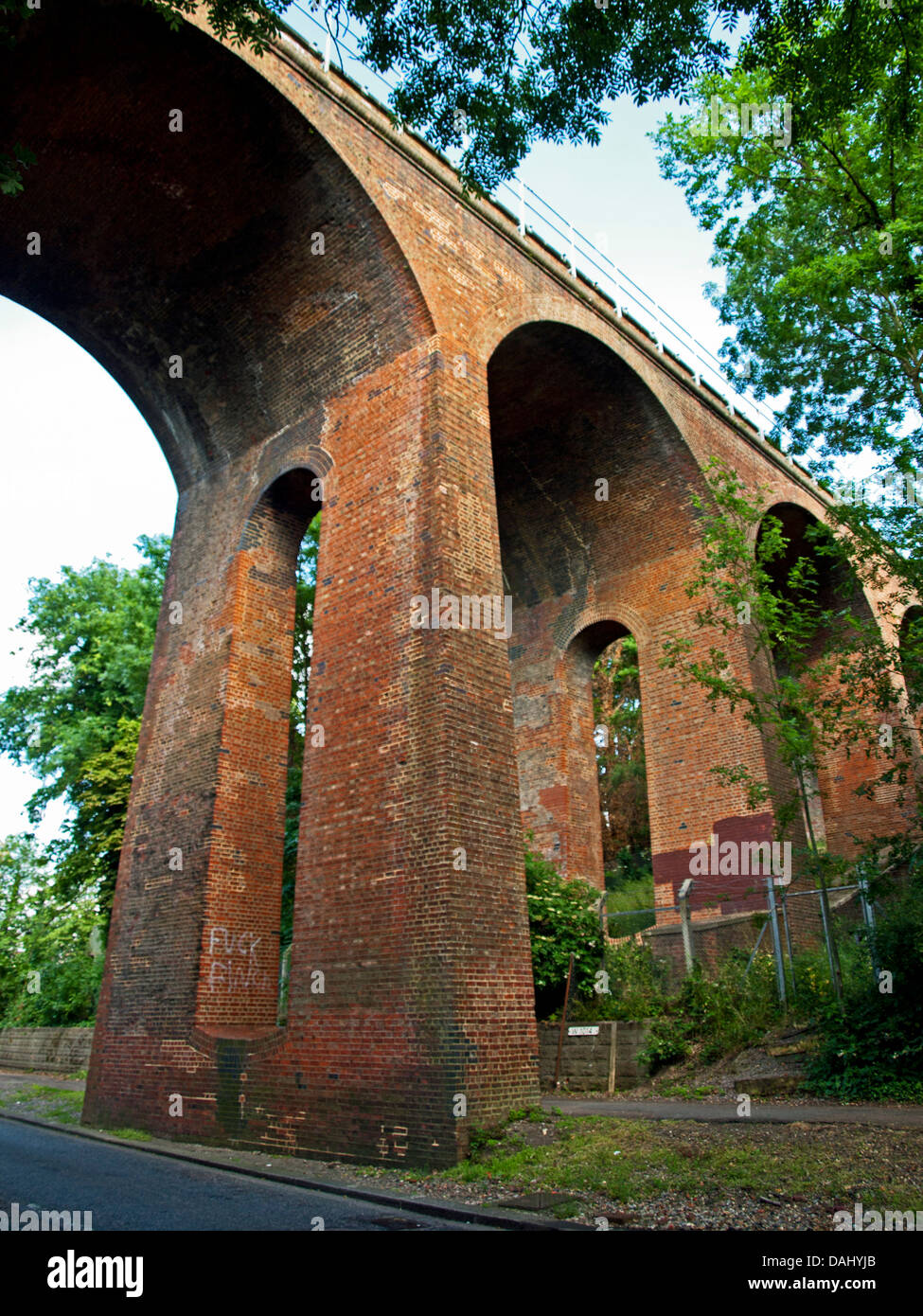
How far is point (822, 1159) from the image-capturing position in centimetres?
560

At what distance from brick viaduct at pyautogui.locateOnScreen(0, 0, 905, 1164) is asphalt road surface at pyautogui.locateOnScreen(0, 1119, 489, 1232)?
3.08 ft

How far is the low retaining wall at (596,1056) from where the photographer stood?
10.0m

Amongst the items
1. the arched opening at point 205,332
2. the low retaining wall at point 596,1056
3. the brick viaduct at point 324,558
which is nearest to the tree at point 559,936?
the low retaining wall at point 596,1056

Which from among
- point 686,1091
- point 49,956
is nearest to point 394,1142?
point 686,1091

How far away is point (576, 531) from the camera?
1608cm

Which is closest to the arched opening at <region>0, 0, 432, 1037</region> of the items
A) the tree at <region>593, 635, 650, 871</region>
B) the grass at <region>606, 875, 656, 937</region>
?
the grass at <region>606, 875, 656, 937</region>

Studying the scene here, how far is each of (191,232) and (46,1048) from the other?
17334mm

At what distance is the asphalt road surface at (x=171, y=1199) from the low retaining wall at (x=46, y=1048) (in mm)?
10489


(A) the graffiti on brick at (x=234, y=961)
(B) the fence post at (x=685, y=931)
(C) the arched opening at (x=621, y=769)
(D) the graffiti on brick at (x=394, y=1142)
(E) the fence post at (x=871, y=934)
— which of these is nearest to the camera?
(D) the graffiti on brick at (x=394, y=1142)

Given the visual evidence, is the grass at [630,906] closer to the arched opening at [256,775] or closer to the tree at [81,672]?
the arched opening at [256,775]

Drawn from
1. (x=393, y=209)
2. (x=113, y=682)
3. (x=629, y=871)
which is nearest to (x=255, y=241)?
(x=393, y=209)

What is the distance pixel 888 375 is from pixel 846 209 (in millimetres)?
2504
